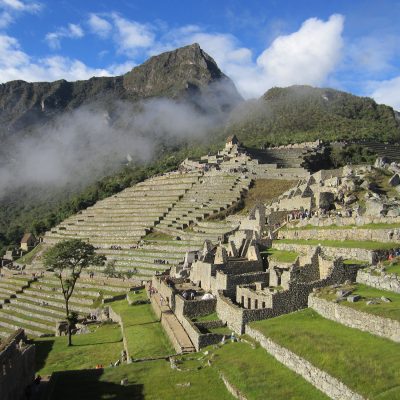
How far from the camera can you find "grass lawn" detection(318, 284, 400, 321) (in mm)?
12430

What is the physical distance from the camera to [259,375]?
1274 centimetres

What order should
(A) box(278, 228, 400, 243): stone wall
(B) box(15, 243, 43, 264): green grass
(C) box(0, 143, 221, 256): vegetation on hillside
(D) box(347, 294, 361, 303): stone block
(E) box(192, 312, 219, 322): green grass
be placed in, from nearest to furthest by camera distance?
(D) box(347, 294, 361, 303): stone block, (E) box(192, 312, 219, 322): green grass, (A) box(278, 228, 400, 243): stone wall, (B) box(15, 243, 43, 264): green grass, (C) box(0, 143, 221, 256): vegetation on hillside

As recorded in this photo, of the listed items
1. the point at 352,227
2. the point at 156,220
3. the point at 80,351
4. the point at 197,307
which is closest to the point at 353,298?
the point at 197,307

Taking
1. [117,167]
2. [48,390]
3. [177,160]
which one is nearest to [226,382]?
[48,390]

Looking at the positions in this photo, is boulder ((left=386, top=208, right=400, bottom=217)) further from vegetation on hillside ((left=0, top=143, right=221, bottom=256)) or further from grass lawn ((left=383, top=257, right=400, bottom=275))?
vegetation on hillside ((left=0, top=143, right=221, bottom=256))

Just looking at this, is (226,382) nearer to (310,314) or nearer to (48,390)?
(310,314)

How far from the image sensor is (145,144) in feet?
542

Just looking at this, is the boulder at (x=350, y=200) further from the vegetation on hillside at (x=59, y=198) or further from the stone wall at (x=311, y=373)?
the vegetation on hillside at (x=59, y=198)

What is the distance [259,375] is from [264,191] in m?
45.5

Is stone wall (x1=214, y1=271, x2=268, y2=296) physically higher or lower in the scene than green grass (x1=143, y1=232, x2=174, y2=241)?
higher

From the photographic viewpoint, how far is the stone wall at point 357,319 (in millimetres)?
11852

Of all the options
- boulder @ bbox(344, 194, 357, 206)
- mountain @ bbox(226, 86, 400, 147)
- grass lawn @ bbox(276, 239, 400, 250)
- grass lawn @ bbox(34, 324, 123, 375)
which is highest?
mountain @ bbox(226, 86, 400, 147)

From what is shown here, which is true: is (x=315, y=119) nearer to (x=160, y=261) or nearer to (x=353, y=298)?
(x=160, y=261)

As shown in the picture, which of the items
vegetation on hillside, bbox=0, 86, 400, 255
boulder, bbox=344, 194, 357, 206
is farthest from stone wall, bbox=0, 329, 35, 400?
vegetation on hillside, bbox=0, 86, 400, 255
